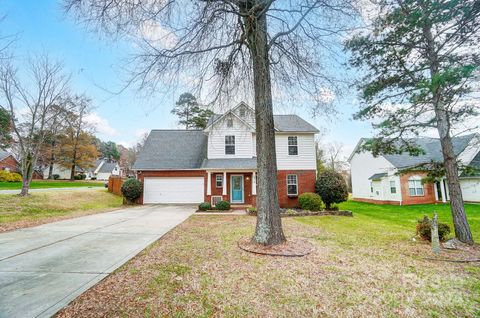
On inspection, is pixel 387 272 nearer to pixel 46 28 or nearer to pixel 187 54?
pixel 187 54

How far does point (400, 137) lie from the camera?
757 cm

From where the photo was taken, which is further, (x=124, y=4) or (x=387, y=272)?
(x=124, y=4)

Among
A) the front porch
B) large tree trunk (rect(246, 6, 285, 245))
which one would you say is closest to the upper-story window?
the front porch

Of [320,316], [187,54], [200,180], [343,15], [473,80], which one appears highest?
[343,15]

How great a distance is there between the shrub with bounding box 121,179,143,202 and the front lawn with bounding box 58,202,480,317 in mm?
12085

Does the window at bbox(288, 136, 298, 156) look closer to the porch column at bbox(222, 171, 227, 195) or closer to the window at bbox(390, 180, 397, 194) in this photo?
the porch column at bbox(222, 171, 227, 195)

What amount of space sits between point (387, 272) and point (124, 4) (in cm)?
773

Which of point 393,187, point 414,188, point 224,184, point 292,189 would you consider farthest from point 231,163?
point 414,188

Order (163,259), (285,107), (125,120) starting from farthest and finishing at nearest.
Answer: (285,107), (125,120), (163,259)

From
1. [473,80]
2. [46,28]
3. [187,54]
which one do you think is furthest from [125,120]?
[473,80]

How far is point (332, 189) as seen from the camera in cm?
1362

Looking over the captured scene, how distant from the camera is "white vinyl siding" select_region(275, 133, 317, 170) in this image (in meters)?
16.4

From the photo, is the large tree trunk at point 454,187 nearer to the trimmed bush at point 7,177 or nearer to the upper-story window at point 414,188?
the upper-story window at point 414,188

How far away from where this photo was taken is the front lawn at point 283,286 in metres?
3.05
